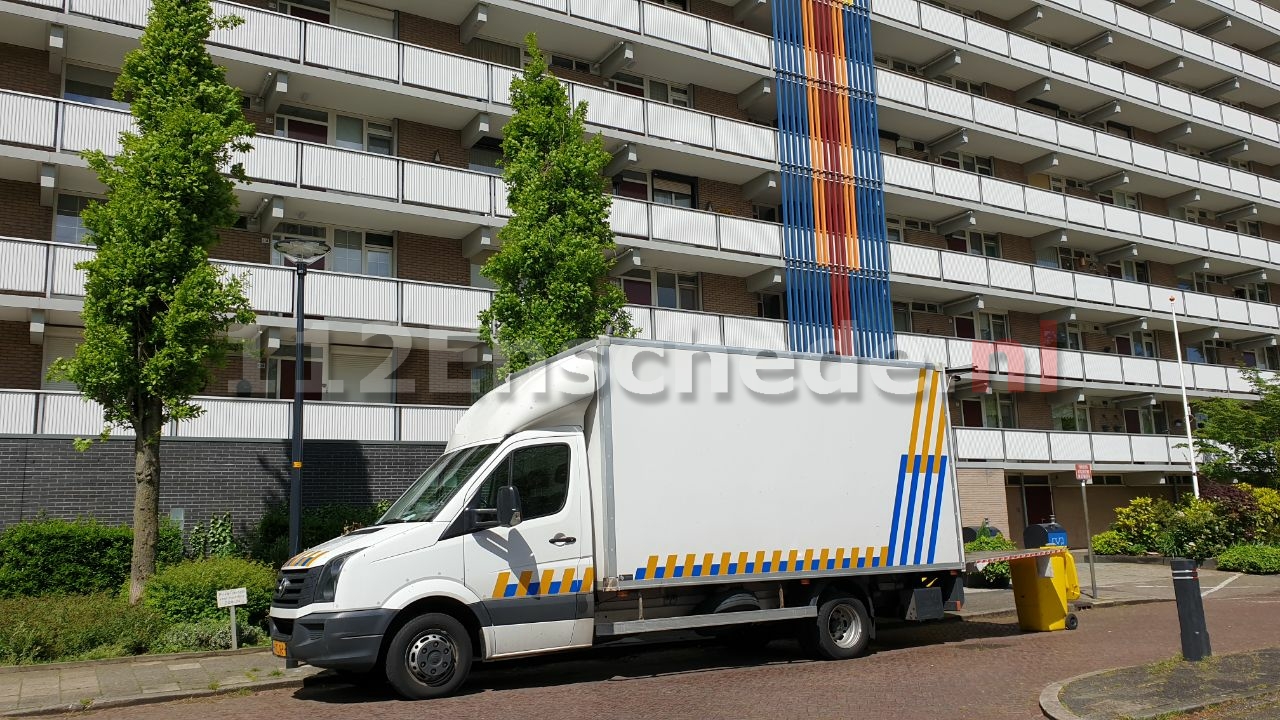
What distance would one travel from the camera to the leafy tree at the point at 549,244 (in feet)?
54.3

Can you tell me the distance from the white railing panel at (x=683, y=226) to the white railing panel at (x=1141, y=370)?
1649cm

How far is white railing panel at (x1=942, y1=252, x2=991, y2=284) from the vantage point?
29484 millimetres

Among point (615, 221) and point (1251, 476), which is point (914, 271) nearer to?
point (615, 221)

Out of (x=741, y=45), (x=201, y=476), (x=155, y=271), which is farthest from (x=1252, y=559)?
(x=155, y=271)

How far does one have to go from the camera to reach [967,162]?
1307 inches

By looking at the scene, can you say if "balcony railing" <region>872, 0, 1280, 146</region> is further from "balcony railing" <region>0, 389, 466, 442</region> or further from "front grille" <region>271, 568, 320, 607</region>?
"front grille" <region>271, 568, 320, 607</region>

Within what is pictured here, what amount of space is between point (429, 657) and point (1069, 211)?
29850 mm

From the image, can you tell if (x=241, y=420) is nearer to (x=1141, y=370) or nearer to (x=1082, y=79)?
(x=1141, y=370)

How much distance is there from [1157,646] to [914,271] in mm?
17904

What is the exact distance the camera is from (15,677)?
10.9m

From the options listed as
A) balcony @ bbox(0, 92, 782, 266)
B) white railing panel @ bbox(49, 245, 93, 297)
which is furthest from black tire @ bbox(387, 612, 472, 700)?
balcony @ bbox(0, 92, 782, 266)

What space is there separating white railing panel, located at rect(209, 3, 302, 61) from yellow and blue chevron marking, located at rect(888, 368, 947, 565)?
611 inches

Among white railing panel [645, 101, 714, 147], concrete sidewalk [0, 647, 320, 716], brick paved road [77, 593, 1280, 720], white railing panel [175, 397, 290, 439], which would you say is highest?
white railing panel [645, 101, 714, 147]

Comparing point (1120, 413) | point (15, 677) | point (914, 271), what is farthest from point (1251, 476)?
point (15, 677)
